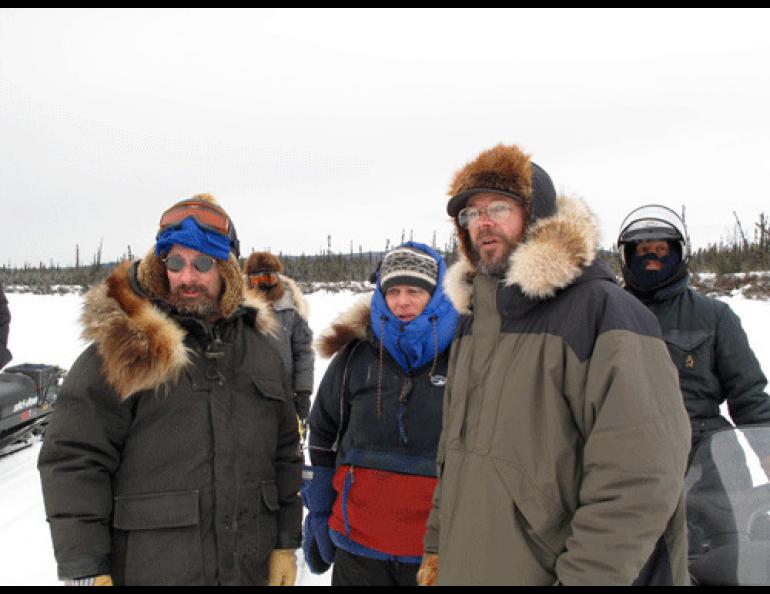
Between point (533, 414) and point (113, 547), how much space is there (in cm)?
137

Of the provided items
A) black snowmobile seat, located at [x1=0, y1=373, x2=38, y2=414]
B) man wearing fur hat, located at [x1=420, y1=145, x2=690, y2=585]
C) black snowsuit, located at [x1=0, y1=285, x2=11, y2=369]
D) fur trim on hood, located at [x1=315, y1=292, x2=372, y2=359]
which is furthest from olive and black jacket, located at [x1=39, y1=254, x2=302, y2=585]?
black snowmobile seat, located at [x1=0, y1=373, x2=38, y2=414]

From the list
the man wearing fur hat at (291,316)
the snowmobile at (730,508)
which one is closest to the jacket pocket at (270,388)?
the snowmobile at (730,508)

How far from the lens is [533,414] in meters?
1.39

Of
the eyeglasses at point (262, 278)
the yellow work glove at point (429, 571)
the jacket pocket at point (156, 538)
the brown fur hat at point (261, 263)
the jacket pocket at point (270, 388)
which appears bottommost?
the yellow work glove at point (429, 571)

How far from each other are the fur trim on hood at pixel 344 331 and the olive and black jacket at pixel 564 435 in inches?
34.4

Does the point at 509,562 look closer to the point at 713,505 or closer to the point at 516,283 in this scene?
the point at 516,283

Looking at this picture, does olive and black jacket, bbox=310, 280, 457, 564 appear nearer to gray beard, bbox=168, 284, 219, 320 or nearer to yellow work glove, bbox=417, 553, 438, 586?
yellow work glove, bbox=417, 553, 438, 586

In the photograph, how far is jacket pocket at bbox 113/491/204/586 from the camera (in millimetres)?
1702

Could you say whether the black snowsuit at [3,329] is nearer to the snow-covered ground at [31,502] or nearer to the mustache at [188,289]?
the snow-covered ground at [31,502]

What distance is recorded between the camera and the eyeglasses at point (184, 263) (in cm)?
196

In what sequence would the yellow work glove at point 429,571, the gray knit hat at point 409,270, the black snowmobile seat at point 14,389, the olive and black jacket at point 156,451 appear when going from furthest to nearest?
the black snowmobile seat at point 14,389
the gray knit hat at point 409,270
the yellow work glove at point 429,571
the olive and black jacket at point 156,451

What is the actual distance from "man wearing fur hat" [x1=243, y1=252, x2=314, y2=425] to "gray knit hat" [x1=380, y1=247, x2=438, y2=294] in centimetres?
215

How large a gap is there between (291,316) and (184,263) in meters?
2.64

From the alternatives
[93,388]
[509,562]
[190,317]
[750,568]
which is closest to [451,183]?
[190,317]
